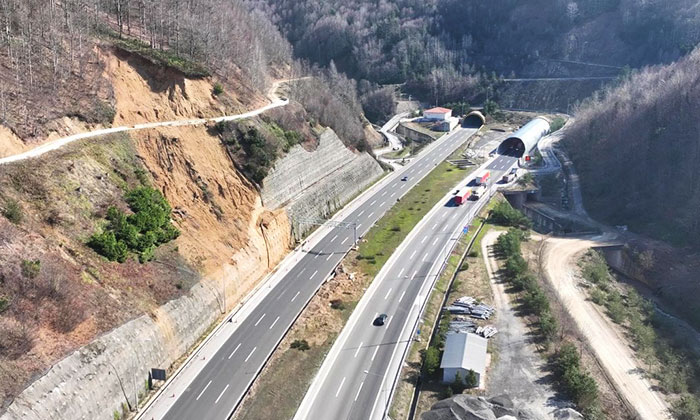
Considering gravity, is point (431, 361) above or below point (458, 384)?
above

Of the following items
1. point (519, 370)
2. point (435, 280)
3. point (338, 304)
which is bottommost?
point (519, 370)

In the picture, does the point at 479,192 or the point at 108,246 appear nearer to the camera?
the point at 108,246

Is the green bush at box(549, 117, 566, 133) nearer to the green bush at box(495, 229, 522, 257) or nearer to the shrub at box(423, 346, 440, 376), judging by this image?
the green bush at box(495, 229, 522, 257)

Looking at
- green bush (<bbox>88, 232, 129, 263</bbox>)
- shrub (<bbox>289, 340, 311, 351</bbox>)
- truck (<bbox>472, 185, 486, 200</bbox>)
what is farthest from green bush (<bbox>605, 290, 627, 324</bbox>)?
green bush (<bbox>88, 232, 129, 263</bbox>)

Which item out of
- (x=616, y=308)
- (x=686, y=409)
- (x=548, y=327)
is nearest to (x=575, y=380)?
(x=548, y=327)

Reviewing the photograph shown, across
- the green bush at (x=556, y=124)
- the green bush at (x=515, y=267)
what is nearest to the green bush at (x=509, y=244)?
the green bush at (x=515, y=267)

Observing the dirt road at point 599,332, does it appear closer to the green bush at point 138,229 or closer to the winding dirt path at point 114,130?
the green bush at point 138,229

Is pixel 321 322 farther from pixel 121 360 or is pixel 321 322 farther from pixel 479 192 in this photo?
pixel 479 192
